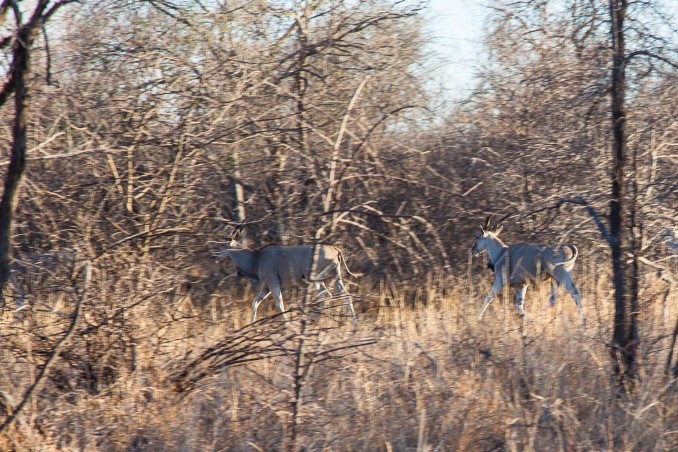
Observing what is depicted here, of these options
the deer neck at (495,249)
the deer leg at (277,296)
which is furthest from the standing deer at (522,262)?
the deer leg at (277,296)

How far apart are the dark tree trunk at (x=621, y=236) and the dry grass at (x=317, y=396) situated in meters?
0.15

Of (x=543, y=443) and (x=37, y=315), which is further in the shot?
(x=37, y=315)

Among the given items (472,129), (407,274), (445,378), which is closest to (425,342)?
(445,378)

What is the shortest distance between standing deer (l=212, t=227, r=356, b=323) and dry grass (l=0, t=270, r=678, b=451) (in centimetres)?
435

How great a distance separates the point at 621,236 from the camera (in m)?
6.64

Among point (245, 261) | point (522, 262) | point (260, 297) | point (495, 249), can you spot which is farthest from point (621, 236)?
point (245, 261)

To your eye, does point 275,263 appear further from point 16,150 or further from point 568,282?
point 16,150

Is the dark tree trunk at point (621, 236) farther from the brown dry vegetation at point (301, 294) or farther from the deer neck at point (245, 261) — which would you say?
the deer neck at point (245, 261)

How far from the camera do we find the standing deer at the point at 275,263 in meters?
11.8

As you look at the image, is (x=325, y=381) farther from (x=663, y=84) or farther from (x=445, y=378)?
(x=663, y=84)

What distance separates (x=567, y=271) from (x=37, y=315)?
6997mm

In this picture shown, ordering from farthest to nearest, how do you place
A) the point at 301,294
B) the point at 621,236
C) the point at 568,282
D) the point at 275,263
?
the point at 275,263 → the point at 568,282 → the point at 301,294 → the point at 621,236

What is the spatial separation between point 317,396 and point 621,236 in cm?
265

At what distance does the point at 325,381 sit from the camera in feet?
22.1
